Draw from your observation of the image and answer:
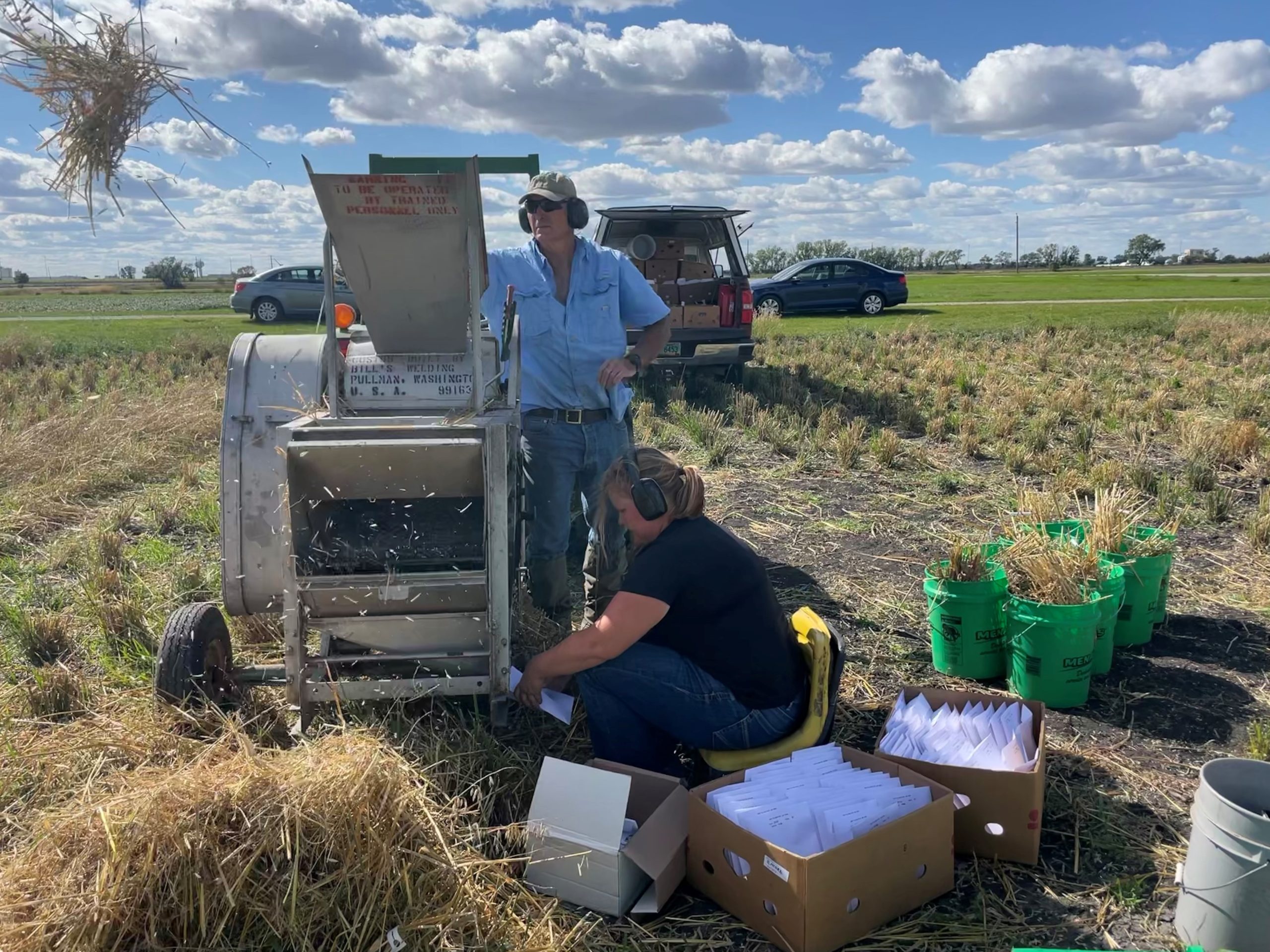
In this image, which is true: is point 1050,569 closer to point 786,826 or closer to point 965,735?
point 965,735

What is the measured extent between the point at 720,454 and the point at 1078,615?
5.06 meters

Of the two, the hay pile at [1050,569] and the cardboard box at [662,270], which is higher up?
the cardboard box at [662,270]

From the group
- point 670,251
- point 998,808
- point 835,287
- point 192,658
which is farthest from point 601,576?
point 835,287

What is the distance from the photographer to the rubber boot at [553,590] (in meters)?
4.70

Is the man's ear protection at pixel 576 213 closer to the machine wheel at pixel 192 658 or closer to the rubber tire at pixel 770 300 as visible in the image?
the machine wheel at pixel 192 658

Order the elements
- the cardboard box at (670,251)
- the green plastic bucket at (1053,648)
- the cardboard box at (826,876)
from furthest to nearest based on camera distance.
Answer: the cardboard box at (670,251), the green plastic bucket at (1053,648), the cardboard box at (826,876)

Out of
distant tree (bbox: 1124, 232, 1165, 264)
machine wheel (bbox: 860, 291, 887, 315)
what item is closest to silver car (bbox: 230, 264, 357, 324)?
machine wheel (bbox: 860, 291, 887, 315)

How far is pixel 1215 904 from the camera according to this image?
2562 millimetres

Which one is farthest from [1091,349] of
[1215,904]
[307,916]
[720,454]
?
[307,916]

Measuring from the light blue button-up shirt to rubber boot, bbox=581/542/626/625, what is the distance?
29.4 inches

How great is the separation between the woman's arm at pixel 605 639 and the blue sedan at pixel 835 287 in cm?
2155

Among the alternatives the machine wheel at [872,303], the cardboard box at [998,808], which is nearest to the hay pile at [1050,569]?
the cardboard box at [998,808]

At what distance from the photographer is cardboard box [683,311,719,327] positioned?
1125 centimetres

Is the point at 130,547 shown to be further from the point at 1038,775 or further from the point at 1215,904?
the point at 1215,904
